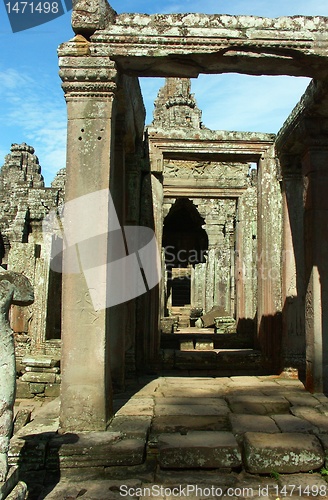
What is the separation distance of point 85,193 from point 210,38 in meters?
1.88

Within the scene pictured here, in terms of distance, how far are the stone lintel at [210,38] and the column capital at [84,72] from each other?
12cm

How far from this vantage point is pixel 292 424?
4395mm

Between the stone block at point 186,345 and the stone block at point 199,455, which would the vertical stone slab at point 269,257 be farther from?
the stone block at point 199,455

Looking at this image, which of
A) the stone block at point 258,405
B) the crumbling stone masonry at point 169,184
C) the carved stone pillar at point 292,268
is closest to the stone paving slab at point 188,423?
the stone block at point 258,405

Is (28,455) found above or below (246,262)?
below

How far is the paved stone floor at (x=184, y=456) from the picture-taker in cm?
352

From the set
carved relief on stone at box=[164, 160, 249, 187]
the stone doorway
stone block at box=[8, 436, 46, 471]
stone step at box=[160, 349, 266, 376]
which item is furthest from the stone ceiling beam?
the stone doorway

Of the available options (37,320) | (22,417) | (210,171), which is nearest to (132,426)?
(22,417)

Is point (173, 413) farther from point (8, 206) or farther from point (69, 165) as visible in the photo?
point (8, 206)

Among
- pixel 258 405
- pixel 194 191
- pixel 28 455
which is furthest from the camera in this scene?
pixel 194 191

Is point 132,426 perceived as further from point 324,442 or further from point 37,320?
point 37,320

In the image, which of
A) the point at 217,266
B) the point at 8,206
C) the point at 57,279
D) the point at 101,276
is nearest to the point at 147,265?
the point at 57,279

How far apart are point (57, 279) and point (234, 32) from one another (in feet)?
18.1

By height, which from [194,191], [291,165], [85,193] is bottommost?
[85,193]
